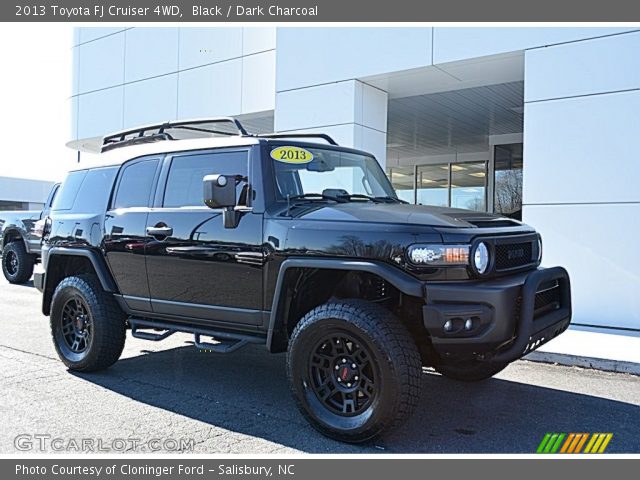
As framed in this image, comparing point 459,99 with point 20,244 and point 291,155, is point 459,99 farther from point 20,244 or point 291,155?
point 20,244

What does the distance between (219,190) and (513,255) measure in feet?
7.01

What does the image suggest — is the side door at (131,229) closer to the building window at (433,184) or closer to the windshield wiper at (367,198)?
the windshield wiper at (367,198)

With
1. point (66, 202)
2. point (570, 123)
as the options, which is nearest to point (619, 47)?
point (570, 123)

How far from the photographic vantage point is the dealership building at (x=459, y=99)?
25.6 feet

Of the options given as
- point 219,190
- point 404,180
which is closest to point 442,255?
point 219,190

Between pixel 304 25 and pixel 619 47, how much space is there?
17.2 ft

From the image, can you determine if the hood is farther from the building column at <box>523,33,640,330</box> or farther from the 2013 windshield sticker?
the building column at <box>523,33,640,330</box>

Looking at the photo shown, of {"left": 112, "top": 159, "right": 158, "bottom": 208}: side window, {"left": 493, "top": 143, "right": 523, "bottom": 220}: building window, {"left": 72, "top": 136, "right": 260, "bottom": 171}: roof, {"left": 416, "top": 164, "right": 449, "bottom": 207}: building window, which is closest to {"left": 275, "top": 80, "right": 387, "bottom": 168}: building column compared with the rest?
{"left": 72, "top": 136, "right": 260, "bottom": 171}: roof

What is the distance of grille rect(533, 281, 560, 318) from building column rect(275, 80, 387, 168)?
6.11 m

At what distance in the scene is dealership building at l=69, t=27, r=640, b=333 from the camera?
780cm

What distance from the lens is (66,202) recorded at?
606 cm

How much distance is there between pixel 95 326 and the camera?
5348 mm

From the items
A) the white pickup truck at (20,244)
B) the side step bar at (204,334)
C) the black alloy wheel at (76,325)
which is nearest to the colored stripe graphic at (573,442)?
the side step bar at (204,334)

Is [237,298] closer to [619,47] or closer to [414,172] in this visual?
[619,47]
